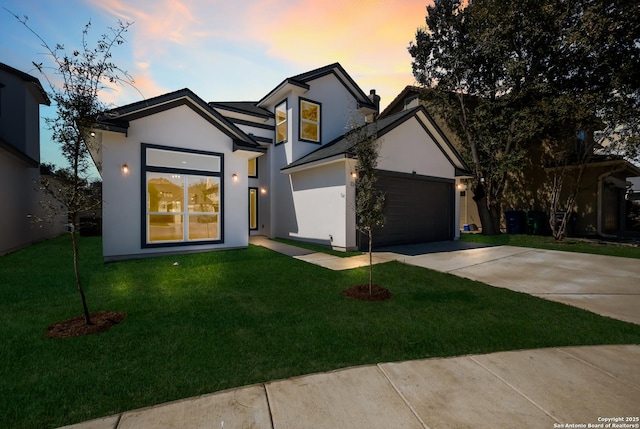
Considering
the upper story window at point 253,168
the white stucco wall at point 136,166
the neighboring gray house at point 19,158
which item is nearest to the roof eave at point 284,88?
the upper story window at point 253,168

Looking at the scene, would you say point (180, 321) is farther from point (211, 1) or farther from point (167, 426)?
point (211, 1)

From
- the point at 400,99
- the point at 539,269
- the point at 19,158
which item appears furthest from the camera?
the point at 400,99

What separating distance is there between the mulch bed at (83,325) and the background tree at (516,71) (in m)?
16.4

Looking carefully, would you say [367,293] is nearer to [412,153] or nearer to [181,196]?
[181,196]

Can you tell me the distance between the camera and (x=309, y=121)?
44.2 feet

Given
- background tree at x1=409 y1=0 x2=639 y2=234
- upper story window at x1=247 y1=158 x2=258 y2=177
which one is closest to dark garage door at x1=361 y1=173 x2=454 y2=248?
background tree at x1=409 y1=0 x2=639 y2=234

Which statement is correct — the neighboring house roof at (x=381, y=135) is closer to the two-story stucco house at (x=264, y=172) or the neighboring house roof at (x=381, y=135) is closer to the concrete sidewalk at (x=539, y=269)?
the two-story stucco house at (x=264, y=172)

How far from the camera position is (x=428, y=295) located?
5.36 m

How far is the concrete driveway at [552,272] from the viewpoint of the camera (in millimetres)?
5121

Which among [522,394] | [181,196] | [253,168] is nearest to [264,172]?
[253,168]

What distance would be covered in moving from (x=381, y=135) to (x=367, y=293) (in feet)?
21.9

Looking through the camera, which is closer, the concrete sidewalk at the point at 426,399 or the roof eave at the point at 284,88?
the concrete sidewalk at the point at 426,399

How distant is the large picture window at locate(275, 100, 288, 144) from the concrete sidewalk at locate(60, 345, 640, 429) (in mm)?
12059

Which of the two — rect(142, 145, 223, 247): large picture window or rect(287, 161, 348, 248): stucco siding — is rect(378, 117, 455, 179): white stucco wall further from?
rect(142, 145, 223, 247): large picture window
